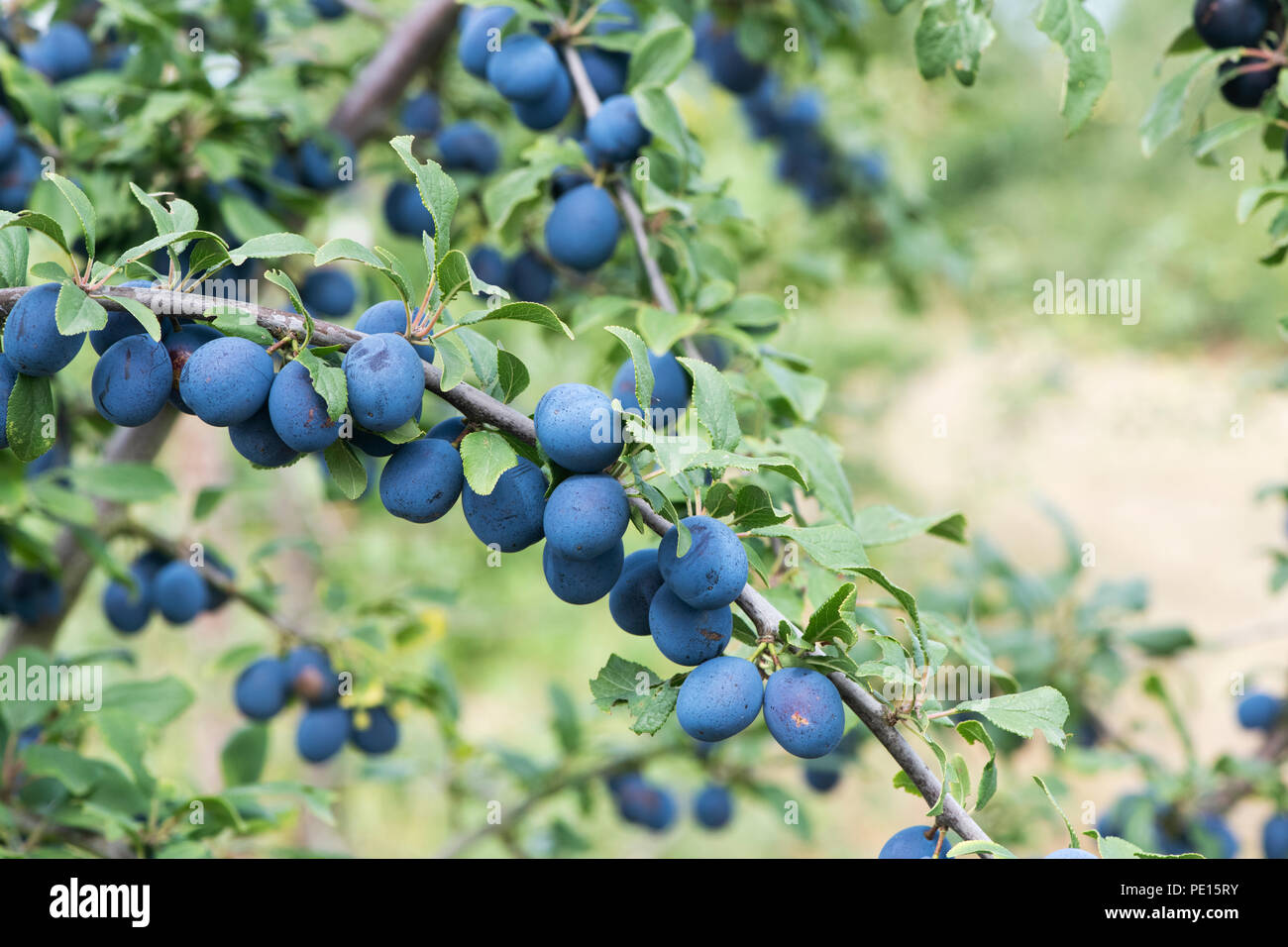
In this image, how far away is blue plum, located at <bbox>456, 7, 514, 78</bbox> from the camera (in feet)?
3.80

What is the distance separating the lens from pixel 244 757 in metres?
1.29

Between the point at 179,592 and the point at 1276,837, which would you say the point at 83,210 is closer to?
the point at 179,592

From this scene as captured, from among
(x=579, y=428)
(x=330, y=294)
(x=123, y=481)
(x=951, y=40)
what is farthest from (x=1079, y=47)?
(x=123, y=481)

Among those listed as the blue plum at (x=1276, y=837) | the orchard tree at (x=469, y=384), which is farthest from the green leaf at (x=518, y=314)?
the blue plum at (x=1276, y=837)

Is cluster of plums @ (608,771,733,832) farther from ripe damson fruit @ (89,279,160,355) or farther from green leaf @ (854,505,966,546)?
ripe damson fruit @ (89,279,160,355)

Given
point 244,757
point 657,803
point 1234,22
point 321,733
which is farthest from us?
point 657,803

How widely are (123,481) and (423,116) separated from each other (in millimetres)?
714

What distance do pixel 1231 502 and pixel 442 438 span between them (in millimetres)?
5377

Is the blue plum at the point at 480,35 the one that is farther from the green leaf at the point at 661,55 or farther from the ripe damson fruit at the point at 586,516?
the ripe damson fruit at the point at 586,516

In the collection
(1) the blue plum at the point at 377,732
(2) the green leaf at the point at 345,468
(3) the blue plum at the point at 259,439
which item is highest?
(3) the blue plum at the point at 259,439

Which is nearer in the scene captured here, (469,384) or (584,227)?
(469,384)

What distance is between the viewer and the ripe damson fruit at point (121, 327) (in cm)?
67

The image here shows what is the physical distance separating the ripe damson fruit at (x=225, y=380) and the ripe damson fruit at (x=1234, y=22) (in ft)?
3.17
